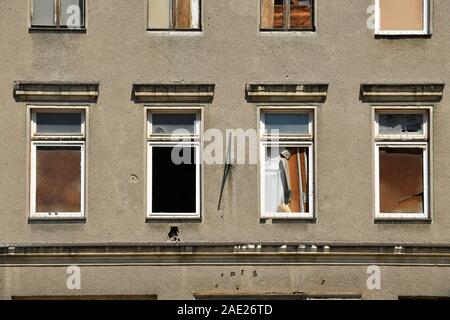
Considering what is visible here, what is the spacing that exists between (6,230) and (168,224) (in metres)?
2.62

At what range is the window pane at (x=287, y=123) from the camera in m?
30.8

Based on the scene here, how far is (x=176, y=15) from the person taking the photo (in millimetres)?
30891

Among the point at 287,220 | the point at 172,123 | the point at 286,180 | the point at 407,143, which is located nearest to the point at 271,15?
the point at 172,123

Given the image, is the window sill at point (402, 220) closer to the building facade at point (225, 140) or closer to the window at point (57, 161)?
the building facade at point (225, 140)

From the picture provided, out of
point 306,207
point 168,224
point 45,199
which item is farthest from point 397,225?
point 45,199

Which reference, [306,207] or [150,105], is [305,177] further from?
[150,105]

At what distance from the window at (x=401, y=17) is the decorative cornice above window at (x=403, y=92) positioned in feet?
3.04

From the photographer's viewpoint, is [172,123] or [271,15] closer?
[172,123]

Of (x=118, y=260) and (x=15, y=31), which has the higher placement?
(x=15, y=31)

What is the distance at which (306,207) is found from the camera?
30750mm

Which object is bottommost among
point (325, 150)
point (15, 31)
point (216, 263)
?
point (216, 263)

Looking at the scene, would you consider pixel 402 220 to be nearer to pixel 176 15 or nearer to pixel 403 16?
pixel 403 16

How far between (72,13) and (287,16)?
11.6 ft

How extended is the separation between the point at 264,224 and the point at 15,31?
513 centimetres
